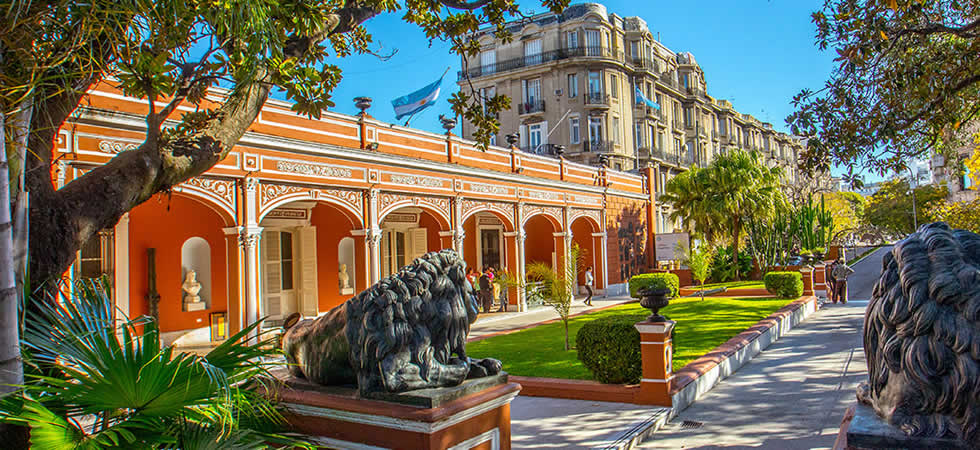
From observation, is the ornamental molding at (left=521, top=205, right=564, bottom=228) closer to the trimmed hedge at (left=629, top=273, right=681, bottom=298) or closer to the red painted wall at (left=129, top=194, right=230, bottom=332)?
the trimmed hedge at (left=629, top=273, right=681, bottom=298)

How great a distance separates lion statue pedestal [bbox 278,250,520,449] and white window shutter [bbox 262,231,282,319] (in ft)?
39.7

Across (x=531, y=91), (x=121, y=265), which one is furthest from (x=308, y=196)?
(x=531, y=91)

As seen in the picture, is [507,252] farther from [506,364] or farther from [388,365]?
[388,365]

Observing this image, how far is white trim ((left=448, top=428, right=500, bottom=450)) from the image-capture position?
3.59 metres

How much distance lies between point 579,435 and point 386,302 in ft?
10.2

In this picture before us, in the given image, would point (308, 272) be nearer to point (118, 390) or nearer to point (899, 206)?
point (118, 390)

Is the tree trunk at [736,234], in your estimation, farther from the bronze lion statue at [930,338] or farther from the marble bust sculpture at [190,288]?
the bronze lion statue at [930,338]

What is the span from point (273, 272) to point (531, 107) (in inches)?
873

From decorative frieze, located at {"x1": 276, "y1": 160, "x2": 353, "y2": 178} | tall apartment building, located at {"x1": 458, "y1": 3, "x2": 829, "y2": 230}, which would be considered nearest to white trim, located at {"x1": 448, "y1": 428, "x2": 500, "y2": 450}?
decorative frieze, located at {"x1": 276, "y1": 160, "x2": 353, "y2": 178}

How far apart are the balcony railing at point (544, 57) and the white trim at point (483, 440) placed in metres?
30.2

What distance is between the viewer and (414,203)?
16.1 m

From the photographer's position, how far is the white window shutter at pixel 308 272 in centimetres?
1605

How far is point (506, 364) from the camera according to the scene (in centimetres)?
948

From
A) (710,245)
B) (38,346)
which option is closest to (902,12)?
(38,346)
